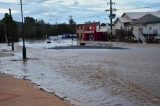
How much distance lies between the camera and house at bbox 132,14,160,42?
91.2m

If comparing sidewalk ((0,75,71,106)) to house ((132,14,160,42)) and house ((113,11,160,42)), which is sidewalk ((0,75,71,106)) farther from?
house ((113,11,160,42))

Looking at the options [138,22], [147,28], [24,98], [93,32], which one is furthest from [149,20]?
[24,98]

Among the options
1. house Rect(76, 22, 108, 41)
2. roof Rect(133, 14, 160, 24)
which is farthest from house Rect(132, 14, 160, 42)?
house Rect(76, 22, 108, 41)

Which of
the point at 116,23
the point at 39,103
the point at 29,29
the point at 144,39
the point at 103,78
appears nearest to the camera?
the point at 39,103

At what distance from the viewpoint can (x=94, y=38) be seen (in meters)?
133

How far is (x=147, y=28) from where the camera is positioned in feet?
313

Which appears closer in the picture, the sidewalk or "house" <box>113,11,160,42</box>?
the sidewalk

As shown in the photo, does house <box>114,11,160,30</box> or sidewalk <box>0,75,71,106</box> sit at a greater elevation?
house <box>114,11,160,30</box>

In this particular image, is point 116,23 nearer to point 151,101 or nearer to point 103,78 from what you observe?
point 103,78

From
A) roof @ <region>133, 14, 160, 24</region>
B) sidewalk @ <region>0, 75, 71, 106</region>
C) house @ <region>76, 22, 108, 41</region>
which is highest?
roof @ <region>133, 14, 160, 24</region>

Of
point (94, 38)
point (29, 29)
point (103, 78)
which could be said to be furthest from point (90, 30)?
point (103, 78)

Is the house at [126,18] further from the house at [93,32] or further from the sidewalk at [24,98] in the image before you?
the sidewalk at [24,98]

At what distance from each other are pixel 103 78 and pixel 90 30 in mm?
115259

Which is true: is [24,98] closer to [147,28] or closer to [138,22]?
[147,28]
